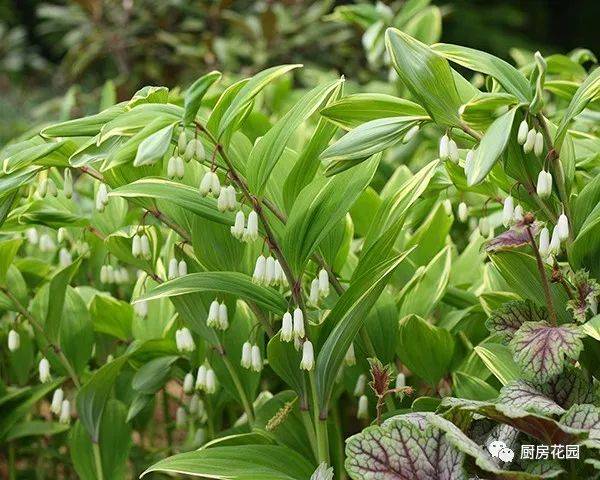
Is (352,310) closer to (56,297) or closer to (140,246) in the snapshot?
(140,246)

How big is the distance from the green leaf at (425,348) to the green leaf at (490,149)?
1.68 feet

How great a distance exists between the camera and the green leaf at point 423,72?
156 centimetres

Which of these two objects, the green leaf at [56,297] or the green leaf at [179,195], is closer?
the green leaf at [179,195]

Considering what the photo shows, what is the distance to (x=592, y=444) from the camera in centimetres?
131

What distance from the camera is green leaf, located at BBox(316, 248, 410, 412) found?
163cm

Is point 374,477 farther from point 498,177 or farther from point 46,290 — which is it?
point 46,290

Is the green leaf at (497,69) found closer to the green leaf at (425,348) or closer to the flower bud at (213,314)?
the green leaf at (425,348)

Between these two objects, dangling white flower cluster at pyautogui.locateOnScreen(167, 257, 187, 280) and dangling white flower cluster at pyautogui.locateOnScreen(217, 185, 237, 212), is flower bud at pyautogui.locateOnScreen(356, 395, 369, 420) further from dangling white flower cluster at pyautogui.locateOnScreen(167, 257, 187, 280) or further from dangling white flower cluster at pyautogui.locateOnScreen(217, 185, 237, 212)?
dangling white flower cluster at pyautogui.locateOnScreen(217, 185, 237, 212)

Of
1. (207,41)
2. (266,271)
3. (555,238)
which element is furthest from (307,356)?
(207,41)

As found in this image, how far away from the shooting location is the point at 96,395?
2.09m

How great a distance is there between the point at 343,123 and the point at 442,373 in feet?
2.12

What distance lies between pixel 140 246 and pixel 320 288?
0.39m

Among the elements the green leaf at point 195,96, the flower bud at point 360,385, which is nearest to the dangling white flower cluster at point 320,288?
the flower bud at point 360,385

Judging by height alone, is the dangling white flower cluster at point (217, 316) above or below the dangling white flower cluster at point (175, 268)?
below
